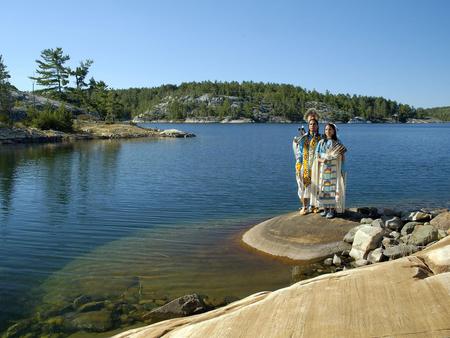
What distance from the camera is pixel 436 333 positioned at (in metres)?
3.51

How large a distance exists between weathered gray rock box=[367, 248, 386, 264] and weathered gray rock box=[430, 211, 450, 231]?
2458 millimetres

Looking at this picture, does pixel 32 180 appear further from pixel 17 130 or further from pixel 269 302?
pixel 17 130

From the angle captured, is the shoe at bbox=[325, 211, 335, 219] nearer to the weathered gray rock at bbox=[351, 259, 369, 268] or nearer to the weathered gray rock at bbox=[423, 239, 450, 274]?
the weathered gray rock at bbox=[351, 259, 369, 268]

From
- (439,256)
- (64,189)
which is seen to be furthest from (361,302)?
(64,189)

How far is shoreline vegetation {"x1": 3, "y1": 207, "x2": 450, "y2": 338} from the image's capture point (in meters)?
8.24

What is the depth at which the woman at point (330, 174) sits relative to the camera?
40.9 ft

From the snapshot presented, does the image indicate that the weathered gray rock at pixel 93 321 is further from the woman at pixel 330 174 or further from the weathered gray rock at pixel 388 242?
the weathered gray rock at pixel 388 242

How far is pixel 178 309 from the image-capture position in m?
8.59

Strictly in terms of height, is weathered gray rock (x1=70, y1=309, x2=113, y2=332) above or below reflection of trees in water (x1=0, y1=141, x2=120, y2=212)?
below

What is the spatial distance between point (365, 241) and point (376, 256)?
643mm

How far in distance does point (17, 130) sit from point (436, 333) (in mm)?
68660

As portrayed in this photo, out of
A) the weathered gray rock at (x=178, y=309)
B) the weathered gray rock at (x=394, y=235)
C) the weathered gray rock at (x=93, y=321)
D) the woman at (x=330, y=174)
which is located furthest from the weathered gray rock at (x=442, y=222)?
the weathered gray rock at (x=93, y=321)

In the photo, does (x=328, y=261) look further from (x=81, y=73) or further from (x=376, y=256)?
(x=81, y=73)

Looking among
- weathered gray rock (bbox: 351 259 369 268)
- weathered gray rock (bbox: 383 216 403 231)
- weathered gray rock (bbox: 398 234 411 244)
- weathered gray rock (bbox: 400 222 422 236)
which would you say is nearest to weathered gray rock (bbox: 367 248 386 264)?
weathered gray rock (bbox: 351 259 369 268)
